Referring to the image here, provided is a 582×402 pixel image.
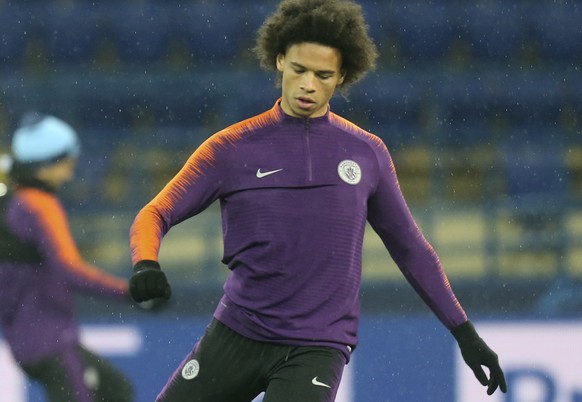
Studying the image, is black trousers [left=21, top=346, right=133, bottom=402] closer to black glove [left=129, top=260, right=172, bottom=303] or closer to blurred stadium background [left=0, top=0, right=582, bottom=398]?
black glove [left=129, top=260, right=172, bottom=303]

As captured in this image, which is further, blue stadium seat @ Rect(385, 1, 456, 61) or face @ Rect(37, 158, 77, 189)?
blue stadium seat @ Rect(385, 1, 456, 61)

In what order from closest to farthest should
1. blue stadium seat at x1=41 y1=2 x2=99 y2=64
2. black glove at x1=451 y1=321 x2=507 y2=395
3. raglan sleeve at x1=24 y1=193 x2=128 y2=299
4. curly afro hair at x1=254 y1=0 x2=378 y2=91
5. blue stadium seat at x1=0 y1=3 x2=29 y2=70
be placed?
curly afro hair at x1=254 y1=0 x2=378 y2=91
black glove at x1=451 y1=321 x2=507 y2=395
raglan sleeve at x1=24 y1=193 x2=128 y2=299
blue stadium seat at x1=41 y1=2 x2=99 y2=64
blue stadium seat at x1=0 y1=3 x2=29 y2=70

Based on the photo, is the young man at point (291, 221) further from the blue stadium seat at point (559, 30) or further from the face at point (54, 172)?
the blue stadium seat at point (559, 30)

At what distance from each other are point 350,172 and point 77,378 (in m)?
1.56

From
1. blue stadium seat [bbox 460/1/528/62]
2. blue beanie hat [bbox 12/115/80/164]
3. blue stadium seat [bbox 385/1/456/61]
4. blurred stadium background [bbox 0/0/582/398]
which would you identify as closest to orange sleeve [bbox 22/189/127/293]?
blue beanie hat [bbox 12/115/80/164]

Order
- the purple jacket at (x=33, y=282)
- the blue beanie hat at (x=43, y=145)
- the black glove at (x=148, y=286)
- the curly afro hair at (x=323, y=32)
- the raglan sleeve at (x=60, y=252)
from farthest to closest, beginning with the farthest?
the blue beanie hat at (x=43, y=145)
the purple jacket at (x=33, y=282)
the raglan sleeve at (x=60, y=252)
the curly afro hair at (x=323, y=32)
the black glove at (x=148, y=286)

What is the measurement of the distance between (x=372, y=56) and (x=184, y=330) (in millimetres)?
2684

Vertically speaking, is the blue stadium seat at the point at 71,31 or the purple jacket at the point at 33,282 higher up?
the blue stadium seat at the point at 71,31

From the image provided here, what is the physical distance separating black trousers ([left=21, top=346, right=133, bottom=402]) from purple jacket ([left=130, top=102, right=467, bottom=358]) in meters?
1.32

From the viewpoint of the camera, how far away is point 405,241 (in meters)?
2.68

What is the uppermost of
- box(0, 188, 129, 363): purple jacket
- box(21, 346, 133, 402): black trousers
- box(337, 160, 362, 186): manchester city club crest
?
box(337, 160, 362, 186): manchester city club crest

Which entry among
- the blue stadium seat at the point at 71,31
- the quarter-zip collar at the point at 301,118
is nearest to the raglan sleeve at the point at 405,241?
the quarter-zip collar at the point at 301,118

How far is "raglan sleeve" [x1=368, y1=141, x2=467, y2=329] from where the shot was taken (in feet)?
8.64

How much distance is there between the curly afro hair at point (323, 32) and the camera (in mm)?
2605
